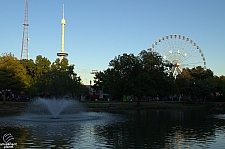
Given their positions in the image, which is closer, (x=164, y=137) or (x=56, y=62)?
(x=164, y=137)

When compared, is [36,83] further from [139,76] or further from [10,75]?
[139,76]

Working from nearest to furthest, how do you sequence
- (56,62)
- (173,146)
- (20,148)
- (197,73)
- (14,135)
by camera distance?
(20,148)
(173,146)
(14,135)
(56,62)
(197,73)

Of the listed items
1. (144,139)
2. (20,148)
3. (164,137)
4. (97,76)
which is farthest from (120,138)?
(97,76)

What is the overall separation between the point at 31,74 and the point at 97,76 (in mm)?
30380

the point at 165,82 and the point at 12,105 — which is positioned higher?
the point at 165,82

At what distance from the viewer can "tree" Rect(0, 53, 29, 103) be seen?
56281mm

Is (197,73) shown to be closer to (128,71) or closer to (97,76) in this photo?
(97,76)

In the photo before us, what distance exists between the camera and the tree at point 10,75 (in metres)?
56.3

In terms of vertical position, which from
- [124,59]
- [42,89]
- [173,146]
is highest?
[124,59]

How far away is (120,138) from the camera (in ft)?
59.5

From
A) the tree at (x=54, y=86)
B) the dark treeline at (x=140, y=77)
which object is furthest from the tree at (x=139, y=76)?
the tree at (x=54, y=86)

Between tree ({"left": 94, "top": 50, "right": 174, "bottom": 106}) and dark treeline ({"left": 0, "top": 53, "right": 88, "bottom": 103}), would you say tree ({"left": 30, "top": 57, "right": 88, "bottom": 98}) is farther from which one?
tree ({"left": 94, "top": 50, "right": 174, "bottom": 106})

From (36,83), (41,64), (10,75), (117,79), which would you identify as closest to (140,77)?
(117,79)

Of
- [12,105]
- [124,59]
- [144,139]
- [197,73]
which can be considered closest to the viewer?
[144,139]
